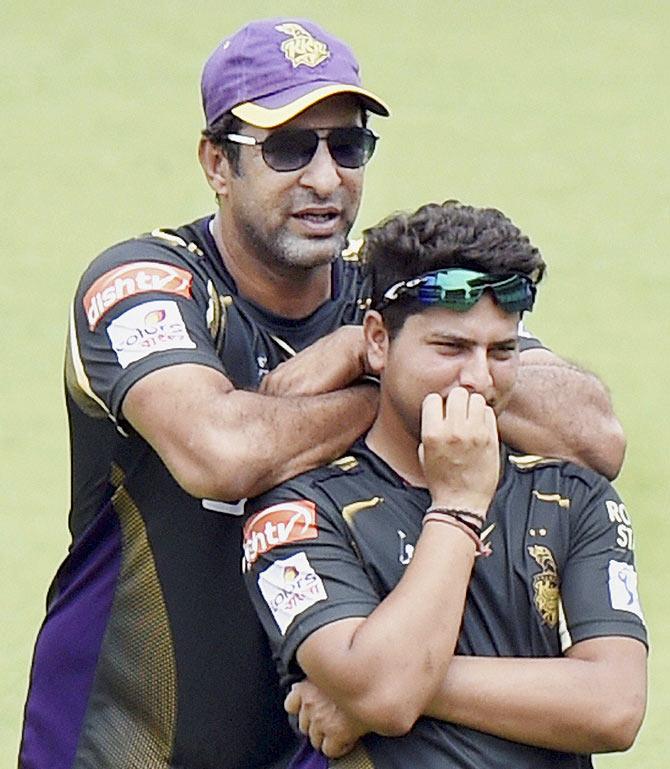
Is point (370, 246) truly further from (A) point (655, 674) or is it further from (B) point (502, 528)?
(A) point (655, 674)

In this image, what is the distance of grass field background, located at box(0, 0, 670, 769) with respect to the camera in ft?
19.1

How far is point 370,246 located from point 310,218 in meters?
0.27

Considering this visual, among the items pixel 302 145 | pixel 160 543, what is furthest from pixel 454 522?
pixel 302 145

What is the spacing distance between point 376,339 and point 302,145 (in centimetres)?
42

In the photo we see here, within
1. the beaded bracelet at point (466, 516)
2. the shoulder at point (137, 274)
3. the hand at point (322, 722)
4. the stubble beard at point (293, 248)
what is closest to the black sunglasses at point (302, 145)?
the stubble beard at point (293, 248)

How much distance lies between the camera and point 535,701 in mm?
2770

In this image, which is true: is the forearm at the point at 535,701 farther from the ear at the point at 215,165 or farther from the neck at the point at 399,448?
the ear at the point at 215,165

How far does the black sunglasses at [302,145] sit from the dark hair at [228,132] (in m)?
0.02

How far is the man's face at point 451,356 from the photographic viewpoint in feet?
9.45

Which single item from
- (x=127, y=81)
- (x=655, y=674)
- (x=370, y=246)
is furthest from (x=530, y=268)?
(x=127, y=81)

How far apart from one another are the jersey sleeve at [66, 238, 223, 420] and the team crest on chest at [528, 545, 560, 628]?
1.86 feet

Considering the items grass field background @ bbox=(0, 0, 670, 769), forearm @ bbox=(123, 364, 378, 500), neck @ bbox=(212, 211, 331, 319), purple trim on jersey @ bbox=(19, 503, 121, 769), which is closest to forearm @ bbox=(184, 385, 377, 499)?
forearm @ bbox=(123, 364, 378, 500)

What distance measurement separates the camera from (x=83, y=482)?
3379 mm

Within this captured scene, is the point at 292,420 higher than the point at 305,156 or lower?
lower
